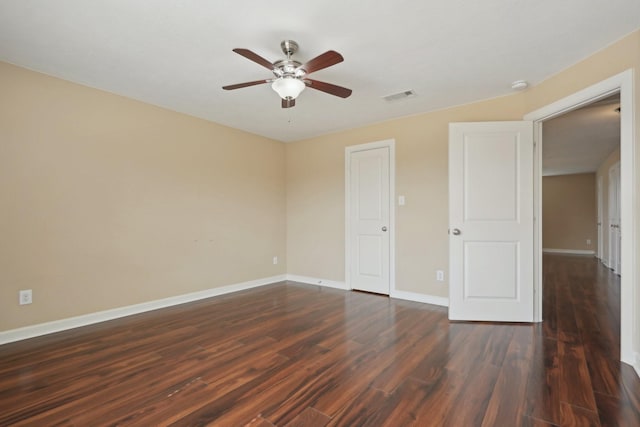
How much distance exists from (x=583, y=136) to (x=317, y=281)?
4966 millimetres

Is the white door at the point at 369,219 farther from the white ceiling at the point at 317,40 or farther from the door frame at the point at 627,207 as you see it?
the door frame at the point at 627,207

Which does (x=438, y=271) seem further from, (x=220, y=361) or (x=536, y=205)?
(x=220, y=361)

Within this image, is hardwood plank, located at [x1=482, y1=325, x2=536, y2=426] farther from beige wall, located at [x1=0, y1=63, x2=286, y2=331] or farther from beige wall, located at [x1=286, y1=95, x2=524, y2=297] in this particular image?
beige wall, located at [x1=0, y1=63, x2=286, y2=331]

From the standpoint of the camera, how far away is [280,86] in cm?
231

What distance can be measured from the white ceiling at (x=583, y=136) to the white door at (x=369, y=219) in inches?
97.2

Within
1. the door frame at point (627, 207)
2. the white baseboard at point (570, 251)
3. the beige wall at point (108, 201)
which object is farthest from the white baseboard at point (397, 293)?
the white baseboard at point (570, 251)

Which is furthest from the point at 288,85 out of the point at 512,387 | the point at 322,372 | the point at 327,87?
the point at 512,387

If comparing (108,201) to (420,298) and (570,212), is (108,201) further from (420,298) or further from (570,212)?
(570,212)

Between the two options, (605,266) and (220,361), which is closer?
(220,361)

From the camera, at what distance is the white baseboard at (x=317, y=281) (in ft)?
15.0

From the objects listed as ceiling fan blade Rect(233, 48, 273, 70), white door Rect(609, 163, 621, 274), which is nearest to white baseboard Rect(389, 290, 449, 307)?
ceiling fan blade Rect(233, 48, 273, 70)

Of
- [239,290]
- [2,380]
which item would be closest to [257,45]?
[2,380]

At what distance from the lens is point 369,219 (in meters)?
4.33

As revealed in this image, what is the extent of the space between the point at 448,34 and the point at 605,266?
714 centimetres
